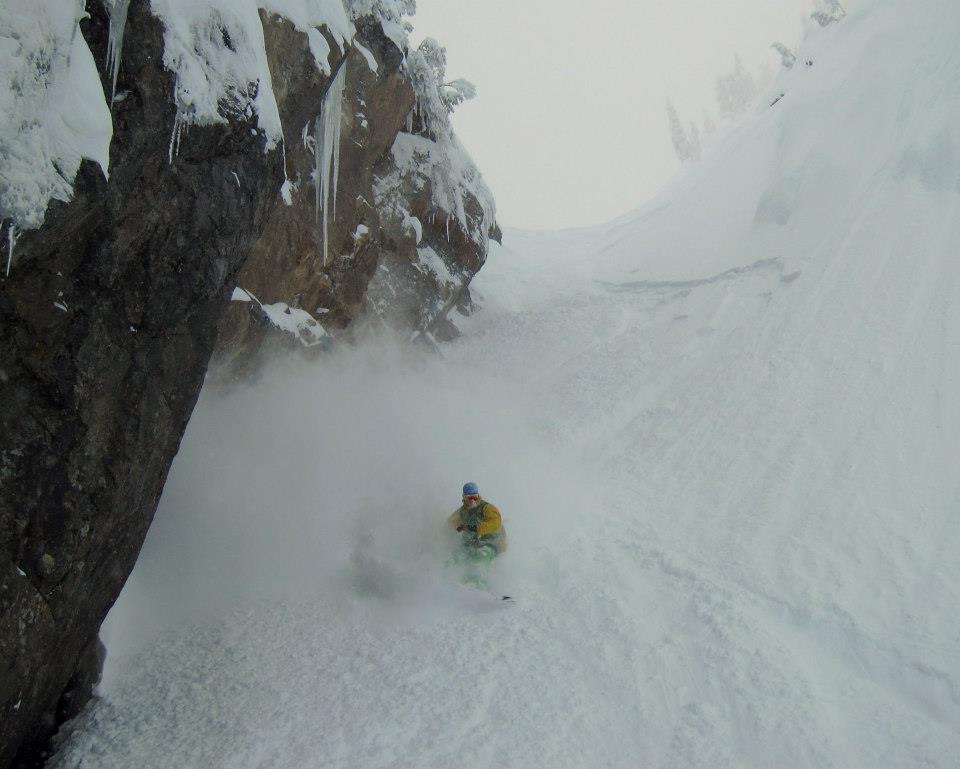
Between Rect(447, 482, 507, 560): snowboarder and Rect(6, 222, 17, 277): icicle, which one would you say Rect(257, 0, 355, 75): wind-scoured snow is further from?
Rect(447, 482, 507, 560): snowboarder

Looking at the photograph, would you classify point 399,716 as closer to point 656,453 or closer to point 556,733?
point 556,733

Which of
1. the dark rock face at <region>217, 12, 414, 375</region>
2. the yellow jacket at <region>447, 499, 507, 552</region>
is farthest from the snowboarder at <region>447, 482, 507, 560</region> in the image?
the dark rock face at <region>217, 12, 414, 375</region>

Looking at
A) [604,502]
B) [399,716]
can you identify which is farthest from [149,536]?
[604,502]

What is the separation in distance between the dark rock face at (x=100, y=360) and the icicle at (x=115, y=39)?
0.06 m

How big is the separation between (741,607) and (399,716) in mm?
3218

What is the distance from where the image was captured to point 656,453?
9.25 meters

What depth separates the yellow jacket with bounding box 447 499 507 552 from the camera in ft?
22.4

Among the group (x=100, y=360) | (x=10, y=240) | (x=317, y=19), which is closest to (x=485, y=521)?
(x=100, y=360)

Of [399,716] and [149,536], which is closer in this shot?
[399,716]

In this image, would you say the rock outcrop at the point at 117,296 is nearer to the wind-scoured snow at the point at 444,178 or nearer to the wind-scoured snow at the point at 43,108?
the wind-scoured snow at the point at 43,108

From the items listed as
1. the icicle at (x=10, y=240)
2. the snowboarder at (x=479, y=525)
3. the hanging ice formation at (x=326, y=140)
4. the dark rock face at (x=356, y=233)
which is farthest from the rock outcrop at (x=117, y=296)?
the snowboarder at (x=479, y=525)

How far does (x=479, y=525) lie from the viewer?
6875 millimetres

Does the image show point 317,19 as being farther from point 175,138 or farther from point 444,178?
point 444,178

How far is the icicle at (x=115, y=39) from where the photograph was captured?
13.1 ft
